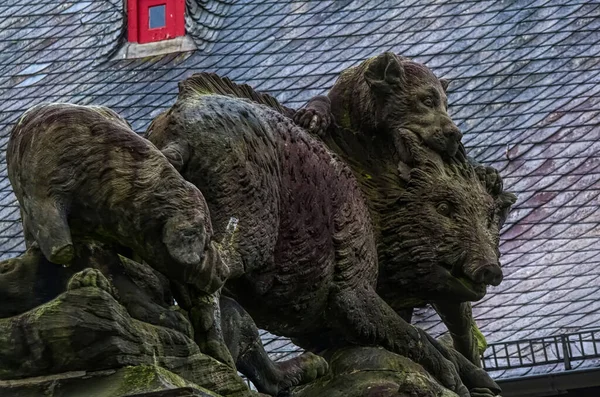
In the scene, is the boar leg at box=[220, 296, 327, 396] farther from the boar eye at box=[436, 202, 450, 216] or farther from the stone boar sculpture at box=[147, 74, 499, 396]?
the boar eye at box=[436, 202, 450, 216]

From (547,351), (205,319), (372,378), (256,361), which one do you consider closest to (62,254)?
(205,319)

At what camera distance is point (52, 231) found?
497cm

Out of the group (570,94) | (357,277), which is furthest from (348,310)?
(570,94)

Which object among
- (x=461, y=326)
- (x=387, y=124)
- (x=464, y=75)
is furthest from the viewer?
(x=464, y=75)

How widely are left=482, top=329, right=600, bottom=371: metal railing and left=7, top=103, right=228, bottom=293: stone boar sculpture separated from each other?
7214 mm

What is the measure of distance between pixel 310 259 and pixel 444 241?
601 millimetres

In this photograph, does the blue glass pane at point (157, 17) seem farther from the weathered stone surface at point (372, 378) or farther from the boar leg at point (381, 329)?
the weathered stone surface at point (372, 378)

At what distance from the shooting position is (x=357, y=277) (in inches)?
235

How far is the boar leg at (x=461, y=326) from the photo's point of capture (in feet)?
21.2

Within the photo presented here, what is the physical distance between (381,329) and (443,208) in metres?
0.48

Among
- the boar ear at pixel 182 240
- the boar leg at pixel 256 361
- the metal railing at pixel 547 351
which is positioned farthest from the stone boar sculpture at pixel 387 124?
the metal railing at pixel 547 351

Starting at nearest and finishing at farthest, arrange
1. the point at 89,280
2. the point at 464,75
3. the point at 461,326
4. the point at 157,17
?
1. the point at 89,280
2. the point at 461,326
3. the point at 464,75
4. the point at 157,17

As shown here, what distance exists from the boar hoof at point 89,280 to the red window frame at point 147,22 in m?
12.8

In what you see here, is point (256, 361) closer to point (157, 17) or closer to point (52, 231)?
point (52, 231)
